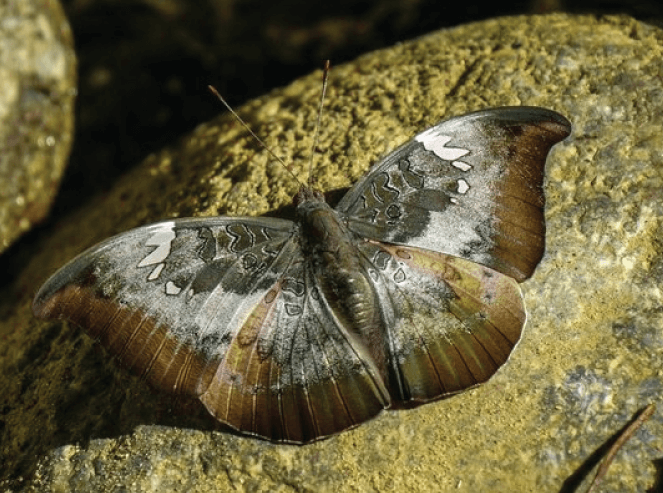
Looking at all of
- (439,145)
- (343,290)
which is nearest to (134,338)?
(343,290)

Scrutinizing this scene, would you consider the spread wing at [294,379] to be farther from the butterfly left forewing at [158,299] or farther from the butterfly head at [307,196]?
the butterfly head at [307,196]

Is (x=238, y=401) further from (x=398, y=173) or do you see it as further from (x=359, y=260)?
(x=398, y=173)

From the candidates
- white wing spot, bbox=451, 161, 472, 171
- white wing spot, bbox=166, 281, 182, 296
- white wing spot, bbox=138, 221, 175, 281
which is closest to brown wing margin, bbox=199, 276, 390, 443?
white wing spot, bbox=166, 281, 182, 296

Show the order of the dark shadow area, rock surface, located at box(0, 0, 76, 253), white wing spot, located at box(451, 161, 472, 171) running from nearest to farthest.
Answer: the dark shadow area → white wing spot, located at box(451, 161, 472, 171) → rock surface, located at box(0, 0, 76, 253)

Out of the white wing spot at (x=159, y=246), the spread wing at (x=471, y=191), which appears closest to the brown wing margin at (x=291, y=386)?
the white wing spot at (x=159, y=246)

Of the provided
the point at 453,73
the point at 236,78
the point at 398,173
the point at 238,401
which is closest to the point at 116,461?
the point at 238,401

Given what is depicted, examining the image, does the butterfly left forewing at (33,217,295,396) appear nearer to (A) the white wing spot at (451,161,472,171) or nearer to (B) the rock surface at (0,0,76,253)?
(A) the white wing spot at (451,161,472,171)
